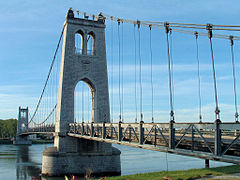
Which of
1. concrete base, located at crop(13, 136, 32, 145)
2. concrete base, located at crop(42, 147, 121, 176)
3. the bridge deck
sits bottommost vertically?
Answer: concrete base, located at crop(13, 136, 32, 145)

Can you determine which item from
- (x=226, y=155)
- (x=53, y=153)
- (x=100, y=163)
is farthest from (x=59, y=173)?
(x=226, y=155)

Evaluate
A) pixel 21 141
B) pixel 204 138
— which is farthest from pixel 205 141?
pixel 21 141

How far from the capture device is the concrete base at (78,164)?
32.1m

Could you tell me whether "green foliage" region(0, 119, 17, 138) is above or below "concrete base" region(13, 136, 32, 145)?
above

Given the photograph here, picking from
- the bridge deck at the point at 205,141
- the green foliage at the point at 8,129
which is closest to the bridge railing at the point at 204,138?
the bridge deck at the point at 205,141

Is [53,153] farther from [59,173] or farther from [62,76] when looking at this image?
[62,76]

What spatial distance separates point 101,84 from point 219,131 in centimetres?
2775

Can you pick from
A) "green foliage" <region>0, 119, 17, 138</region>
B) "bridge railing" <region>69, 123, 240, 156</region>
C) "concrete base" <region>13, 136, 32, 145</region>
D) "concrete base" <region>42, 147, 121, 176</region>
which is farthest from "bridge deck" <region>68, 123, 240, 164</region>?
"green foliage" <region>0, 119, 17, 138</region>

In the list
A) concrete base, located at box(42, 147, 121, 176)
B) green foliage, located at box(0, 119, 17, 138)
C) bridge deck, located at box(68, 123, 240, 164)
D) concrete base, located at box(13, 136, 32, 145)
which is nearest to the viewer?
bridge deck, located at box(68, 123, 240, 164)

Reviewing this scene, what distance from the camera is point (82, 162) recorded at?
3328 cm

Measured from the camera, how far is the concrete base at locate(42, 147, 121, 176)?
32.1 m

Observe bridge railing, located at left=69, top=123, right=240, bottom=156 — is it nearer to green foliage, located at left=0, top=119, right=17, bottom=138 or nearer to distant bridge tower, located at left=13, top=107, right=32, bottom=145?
distant bridge tower, located at left=13, top=107, right=32, bottom=145

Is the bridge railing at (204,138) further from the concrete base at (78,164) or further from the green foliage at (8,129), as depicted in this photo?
the green foliage at (8,129)

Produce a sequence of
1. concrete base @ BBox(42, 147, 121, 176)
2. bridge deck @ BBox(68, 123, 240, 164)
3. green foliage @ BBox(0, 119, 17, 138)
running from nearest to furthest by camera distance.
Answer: bridge deck @ BBox(68, 123, 240, 164), concrete base @ BBox(42, 147, 121, 176), green foliage @ BBox(0, 119, 17, 138)
